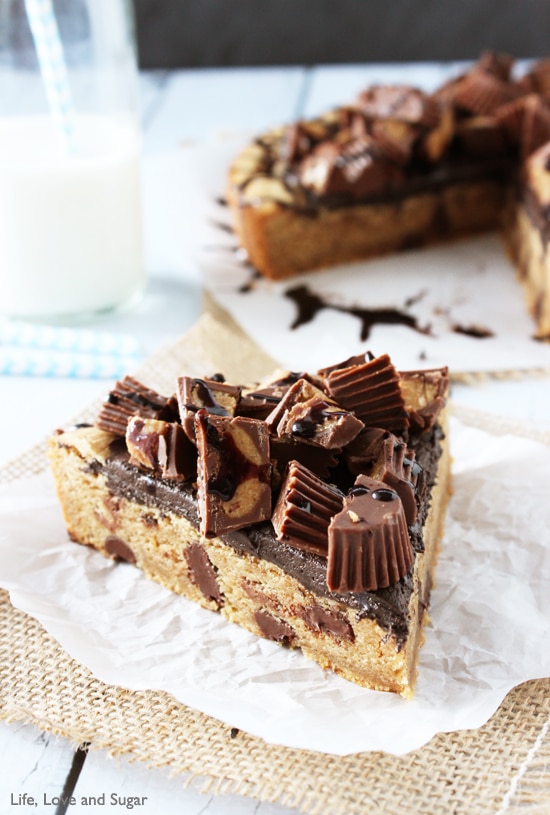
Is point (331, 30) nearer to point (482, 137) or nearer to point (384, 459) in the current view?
point (482, 137)

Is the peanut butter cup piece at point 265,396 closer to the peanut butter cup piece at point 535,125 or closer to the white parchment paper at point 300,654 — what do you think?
the white parchment paper at point 300,654

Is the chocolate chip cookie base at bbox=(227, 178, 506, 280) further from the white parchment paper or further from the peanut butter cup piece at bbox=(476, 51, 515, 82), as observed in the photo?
the white parchment paper

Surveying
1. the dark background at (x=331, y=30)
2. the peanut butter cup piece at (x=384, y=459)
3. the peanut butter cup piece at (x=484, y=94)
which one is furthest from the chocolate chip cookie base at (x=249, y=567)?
the dark background at (x=331, y=30)

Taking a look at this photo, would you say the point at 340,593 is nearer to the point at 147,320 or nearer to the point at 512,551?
the point at 512,551

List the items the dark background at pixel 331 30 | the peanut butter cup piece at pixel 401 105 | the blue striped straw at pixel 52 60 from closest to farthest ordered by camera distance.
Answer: the blue striped straw at pixel 52 60 → the peanut butter cup piece at pixel 401 105 → the dark background at pixel 331 30

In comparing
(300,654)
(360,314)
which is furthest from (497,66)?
(300,654)

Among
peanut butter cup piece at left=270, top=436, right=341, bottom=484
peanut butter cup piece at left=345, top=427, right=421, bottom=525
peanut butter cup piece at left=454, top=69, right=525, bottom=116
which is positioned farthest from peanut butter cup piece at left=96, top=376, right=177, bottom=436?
peanut butter cup piece at left=454, top=69, right=525, bottom=116
